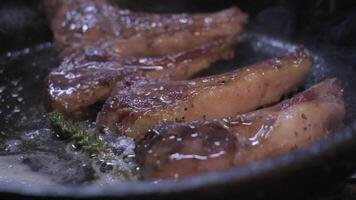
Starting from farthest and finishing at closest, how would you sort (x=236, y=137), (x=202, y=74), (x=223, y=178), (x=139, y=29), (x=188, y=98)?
(x=139, y=29) < (x=202, y=74) < (x=188, y=98) < (x=236, y=137) < (x=223, y=178)

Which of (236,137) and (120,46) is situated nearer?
(236,137)

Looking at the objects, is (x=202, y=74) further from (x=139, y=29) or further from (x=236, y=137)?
(x=236, y=137)

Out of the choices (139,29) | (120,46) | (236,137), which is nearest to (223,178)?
(236,137)

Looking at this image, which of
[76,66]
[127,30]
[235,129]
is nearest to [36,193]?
[235,129]

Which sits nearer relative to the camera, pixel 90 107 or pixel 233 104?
pixel 233 104

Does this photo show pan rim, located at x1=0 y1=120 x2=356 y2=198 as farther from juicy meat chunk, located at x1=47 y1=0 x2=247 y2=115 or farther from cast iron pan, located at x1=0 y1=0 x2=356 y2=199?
juicy meat chunk, located at x1=47 y1=0 x2=247 y2=115

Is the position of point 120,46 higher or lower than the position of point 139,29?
lower

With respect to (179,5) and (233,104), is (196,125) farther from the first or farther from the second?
(179,5)

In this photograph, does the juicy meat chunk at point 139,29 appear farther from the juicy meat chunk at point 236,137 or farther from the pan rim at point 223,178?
the pan rim at point 223,178

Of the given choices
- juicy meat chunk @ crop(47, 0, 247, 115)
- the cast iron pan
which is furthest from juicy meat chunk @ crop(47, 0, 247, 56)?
the cast iron pan
